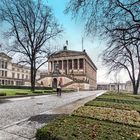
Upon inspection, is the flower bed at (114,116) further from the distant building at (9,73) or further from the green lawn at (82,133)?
the distant building at (9,73)

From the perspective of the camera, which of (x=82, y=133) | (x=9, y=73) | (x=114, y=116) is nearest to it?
(x=82, y=133)

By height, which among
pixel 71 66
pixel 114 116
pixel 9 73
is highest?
pixel 71 66

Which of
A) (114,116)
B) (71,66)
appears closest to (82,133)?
(114,116)

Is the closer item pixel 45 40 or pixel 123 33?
pixel 123 33

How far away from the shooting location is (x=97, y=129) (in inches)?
242

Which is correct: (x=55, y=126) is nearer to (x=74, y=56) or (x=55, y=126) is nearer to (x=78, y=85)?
(x=78, y=85)

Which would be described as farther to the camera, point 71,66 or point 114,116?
point 71,66

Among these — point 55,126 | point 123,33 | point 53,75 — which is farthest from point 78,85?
point 55,126

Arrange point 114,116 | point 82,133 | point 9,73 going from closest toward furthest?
point 82,133
point 114,116
point 9,73

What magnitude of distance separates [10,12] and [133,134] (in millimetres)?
35199

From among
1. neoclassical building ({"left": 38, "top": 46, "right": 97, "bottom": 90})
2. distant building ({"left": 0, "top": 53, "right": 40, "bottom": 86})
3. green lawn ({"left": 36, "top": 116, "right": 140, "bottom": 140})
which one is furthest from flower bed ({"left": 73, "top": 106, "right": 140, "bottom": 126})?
distant building ({"left": 0, "top": 53, "right": 40, "bottom": 86})

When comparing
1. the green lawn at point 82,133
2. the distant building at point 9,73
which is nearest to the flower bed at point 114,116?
the green lawn at point 82,133

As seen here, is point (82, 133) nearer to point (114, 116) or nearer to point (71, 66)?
point (114, 116)

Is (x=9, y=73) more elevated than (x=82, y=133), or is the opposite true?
(x=9, y=73)
